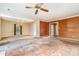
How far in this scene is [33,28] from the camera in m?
2.22

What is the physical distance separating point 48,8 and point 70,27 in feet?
1.75

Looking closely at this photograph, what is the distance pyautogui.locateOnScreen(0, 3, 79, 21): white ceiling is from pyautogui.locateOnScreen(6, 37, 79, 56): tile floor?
44 centimetres

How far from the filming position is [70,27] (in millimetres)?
2129

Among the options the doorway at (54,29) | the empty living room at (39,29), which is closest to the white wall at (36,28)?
the empty living room at (39,29)

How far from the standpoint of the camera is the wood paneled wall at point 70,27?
210 centimetres

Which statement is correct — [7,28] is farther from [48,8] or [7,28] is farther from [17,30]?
[48,8]

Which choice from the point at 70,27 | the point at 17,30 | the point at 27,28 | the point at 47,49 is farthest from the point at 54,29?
the point at 17,30

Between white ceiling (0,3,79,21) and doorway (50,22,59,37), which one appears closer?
white ceiling (0,3,79,21)

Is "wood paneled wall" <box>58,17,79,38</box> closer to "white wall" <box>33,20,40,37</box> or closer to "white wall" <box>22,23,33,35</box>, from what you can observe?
"white wall" <box>33,20,40,37</box>

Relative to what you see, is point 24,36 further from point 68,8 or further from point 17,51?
point 68,8

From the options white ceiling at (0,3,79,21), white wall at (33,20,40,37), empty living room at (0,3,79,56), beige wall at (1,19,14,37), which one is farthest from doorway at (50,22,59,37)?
beige wall at (1,19,14,37)

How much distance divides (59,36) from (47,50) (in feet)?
1.13

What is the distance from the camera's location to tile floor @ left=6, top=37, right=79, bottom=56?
83.2 inches

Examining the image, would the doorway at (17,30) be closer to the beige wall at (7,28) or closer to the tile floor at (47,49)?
the beige wall at (7,28)
